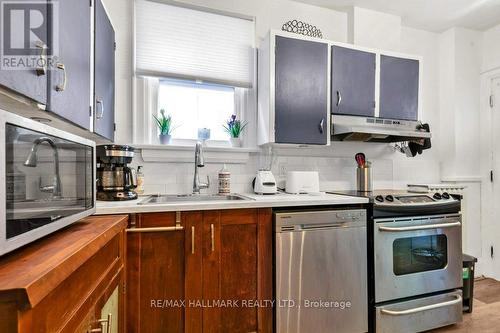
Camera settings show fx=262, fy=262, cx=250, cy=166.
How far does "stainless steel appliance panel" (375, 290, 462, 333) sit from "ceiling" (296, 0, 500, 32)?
8.33 ft

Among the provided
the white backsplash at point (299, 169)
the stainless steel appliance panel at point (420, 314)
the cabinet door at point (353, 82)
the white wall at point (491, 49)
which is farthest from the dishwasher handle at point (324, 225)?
the white wall at point (491, 49)

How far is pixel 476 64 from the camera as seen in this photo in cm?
294

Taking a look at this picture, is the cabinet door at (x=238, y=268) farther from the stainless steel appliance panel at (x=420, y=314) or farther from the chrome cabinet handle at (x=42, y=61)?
the chrome cabinet handle at (x=42, y=61)

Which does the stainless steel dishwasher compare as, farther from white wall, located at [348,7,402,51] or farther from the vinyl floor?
white wall, located at [348,7,402,51]

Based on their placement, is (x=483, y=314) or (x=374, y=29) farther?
(x=374, y=29)

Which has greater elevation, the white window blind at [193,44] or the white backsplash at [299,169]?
the white window blind at [193,44]

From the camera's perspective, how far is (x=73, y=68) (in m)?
1.15

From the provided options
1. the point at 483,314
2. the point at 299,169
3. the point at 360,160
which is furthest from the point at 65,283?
the point at 483,314

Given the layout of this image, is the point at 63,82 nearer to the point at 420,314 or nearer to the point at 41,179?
the point at 41,179

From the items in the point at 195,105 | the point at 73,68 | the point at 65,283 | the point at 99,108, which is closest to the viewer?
the point at 65,283

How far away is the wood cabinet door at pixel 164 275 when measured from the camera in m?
1.39

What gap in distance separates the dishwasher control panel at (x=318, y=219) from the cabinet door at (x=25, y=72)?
126cm

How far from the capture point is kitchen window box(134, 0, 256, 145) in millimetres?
1991

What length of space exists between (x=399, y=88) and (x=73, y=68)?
8.18ft
